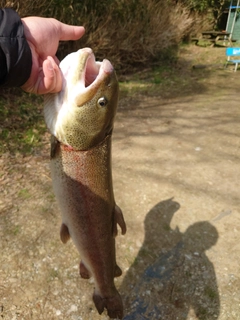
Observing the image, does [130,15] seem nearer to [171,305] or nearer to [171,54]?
[171,54]

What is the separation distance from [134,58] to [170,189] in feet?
24.1

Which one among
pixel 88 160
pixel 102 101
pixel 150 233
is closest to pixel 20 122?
pixel 150 233

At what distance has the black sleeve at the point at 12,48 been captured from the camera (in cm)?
138

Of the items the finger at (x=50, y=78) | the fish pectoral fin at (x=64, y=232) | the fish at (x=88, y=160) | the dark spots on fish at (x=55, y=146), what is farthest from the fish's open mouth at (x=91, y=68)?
the fish pectoral fin at (x=64, y=232)

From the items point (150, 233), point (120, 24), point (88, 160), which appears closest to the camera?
point (88, 160)

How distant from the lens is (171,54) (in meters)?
11.6

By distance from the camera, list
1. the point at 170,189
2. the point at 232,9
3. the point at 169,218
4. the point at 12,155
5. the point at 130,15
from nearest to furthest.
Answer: the point at 169,218 → the point at 170,189 → the point at 12,155 → the point at 130,15 → the point at 232,9

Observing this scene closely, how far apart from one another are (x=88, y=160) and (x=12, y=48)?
2.30ft

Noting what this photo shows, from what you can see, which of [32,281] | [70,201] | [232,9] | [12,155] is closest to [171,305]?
[32,281]

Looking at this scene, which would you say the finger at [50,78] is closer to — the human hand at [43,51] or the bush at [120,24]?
the human hand at [43,51]

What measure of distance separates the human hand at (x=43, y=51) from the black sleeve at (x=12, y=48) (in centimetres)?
8

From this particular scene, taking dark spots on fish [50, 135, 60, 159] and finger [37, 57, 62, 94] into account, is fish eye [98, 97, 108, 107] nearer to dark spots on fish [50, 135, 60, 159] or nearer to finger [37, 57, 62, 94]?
finger [37, 57, 62, 94]

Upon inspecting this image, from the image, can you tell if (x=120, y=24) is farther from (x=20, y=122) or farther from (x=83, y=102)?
(x=83, y=102)

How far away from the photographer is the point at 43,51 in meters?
1.60
